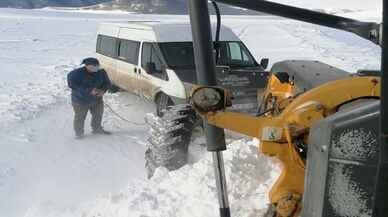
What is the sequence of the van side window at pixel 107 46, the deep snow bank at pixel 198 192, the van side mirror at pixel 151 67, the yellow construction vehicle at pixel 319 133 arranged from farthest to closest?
1. the van side window at pixel 107 46
2. the van side mirror at pixel 151 67
3. the deep snow bank at pixel 198 192
4. the yellow construction vehicle at pixel 319 133

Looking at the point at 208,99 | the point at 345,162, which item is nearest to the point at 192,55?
the point at 208,99

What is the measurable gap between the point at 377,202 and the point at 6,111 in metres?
11.6

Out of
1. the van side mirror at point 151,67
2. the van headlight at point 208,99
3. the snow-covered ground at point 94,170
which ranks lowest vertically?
the snow-covered ground at point 94,170

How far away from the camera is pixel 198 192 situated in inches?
183

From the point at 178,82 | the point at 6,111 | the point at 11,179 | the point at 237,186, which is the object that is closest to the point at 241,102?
the point at 178,82

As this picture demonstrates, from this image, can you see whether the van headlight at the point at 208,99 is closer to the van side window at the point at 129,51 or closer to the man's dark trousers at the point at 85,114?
the man's dark trousers at the point at 85,114

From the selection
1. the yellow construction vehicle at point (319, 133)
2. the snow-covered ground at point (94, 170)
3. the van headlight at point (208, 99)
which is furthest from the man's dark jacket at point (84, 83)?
the van headlight at point (208, 99)

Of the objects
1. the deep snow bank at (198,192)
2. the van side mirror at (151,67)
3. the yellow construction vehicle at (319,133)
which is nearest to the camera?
the yellow construction vehicle at (319,133)

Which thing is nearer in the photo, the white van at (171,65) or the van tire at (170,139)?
the van tire at (170,139)

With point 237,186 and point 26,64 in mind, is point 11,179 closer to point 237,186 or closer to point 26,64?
point 237,186

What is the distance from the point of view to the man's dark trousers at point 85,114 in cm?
998

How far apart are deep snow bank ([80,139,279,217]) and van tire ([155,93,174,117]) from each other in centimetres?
456

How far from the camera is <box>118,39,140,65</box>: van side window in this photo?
11.3 m

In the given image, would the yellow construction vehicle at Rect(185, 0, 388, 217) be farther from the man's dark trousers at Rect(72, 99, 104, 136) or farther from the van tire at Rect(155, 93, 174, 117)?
the man's dark trousers at Rect(72, 99, 104, 136)
